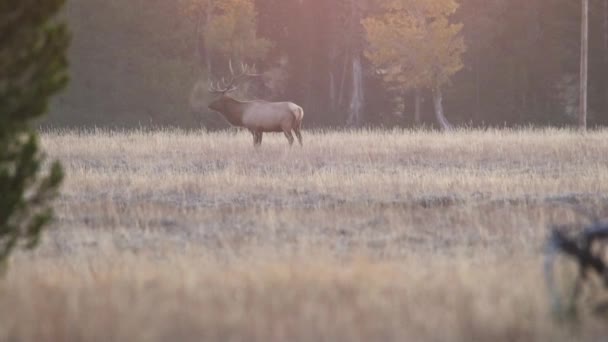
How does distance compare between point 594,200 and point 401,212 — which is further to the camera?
point 594,200

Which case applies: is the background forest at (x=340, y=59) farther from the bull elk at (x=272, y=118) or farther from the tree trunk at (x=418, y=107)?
the bull elk at (x=272, y=118)

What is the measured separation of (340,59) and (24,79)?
Answer: 159 feet

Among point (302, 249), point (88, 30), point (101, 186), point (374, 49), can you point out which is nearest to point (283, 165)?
point (101, 186)

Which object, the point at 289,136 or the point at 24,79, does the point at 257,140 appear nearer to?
the point at 289,136

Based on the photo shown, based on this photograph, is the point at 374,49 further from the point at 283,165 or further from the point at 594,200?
the point at 594,200

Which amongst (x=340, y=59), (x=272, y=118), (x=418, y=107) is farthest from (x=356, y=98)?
(x=272, y=118)

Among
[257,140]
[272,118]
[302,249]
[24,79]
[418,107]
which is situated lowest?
[418,107]

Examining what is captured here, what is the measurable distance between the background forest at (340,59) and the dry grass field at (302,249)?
21.2 m

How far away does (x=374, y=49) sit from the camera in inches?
2024

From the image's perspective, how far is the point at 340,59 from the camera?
55.8 metres

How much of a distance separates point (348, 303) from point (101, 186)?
10.5 m

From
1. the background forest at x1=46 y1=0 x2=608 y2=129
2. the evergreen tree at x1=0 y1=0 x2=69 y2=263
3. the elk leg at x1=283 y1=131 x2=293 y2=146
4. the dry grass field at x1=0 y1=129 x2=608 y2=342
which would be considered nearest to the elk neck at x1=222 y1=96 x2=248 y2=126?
the elk leg at x1=283 y1=131 x2=293 y2=146

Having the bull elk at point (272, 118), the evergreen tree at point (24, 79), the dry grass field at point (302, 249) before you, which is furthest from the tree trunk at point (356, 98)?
the evergreen tree at point (24, 79)

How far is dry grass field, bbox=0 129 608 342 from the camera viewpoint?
722 cm
